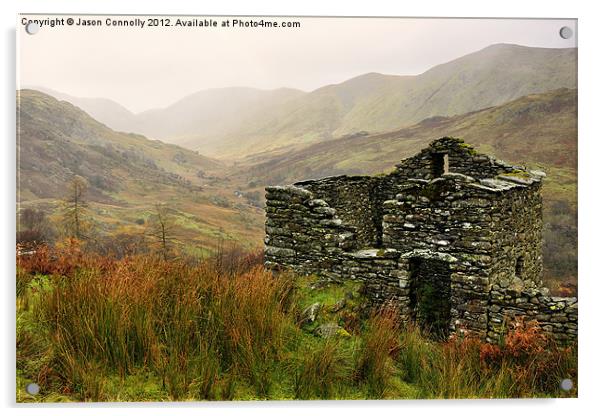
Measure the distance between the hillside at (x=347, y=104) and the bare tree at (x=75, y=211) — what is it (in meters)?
1.41

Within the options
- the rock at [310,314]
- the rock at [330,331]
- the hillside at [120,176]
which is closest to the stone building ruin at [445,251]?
the rock at [310,314]

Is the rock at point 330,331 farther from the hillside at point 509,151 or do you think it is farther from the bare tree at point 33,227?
the bare tree at point 33,227

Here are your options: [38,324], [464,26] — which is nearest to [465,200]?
[464,26]

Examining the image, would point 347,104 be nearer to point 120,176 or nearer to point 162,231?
point 162,231

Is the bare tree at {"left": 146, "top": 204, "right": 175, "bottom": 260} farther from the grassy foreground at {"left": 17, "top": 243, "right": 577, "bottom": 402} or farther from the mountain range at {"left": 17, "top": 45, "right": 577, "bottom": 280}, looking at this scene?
the grassy foreground at {"left": 17, "top": 243, "right": 577, "bottom": 402}

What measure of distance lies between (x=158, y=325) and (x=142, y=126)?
525 cm

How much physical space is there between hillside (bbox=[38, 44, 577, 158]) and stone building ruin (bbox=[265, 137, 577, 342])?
5.86ft

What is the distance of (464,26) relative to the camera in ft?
19.7

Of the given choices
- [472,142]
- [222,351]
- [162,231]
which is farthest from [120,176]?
[472,142]

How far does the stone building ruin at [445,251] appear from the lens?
6.31 metres

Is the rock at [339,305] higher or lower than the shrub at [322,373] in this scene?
higher

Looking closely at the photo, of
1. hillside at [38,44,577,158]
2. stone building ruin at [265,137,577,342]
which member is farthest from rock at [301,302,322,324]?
hillside at [38,44,577,158]

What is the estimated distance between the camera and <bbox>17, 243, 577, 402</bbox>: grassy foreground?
15.7 ft

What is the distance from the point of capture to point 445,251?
6.68 metres
